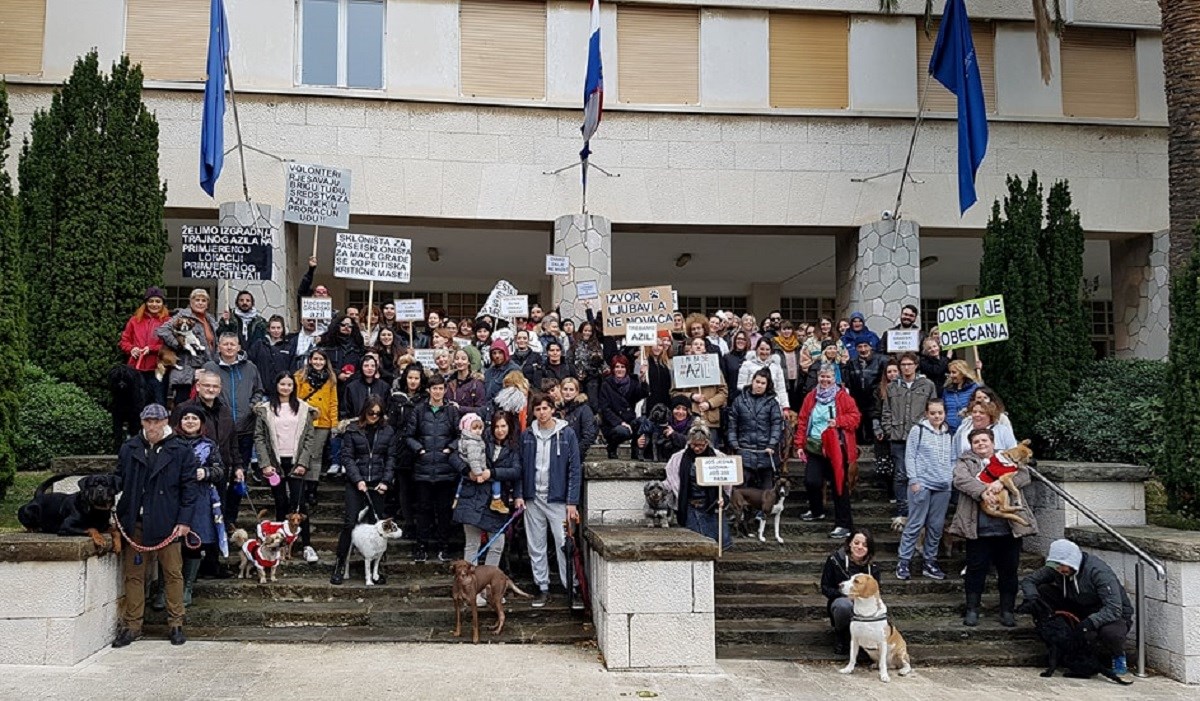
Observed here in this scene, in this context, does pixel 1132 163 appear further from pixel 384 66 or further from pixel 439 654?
pixel 439 654

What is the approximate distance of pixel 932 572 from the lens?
9.09 meters

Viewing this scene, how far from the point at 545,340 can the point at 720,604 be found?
4.54 metres

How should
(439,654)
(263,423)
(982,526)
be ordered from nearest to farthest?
(439,654), (982,526), (263,423)

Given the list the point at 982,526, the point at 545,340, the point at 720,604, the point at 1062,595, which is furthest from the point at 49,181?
the point at 1062,595

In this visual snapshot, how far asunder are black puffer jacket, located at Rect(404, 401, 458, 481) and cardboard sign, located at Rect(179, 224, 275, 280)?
13.2ft

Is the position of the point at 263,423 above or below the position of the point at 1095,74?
below

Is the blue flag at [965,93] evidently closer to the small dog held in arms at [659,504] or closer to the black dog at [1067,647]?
the black dog at [1067,647]

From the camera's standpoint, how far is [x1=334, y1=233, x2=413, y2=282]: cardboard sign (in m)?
11.9

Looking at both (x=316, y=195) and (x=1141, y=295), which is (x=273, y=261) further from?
(x=1141, y=295)

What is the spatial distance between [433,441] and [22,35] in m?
10.9

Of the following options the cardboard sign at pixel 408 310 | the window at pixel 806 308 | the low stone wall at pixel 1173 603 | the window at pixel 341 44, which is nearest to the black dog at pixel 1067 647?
the low stone wall at pixel 1173 603

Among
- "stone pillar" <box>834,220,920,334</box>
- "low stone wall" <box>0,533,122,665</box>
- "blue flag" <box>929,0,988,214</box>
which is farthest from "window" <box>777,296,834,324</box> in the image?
"low stone wall" <box>0,533,122,665</box>

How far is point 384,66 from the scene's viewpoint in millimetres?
15195

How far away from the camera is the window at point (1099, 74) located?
16.5 m
